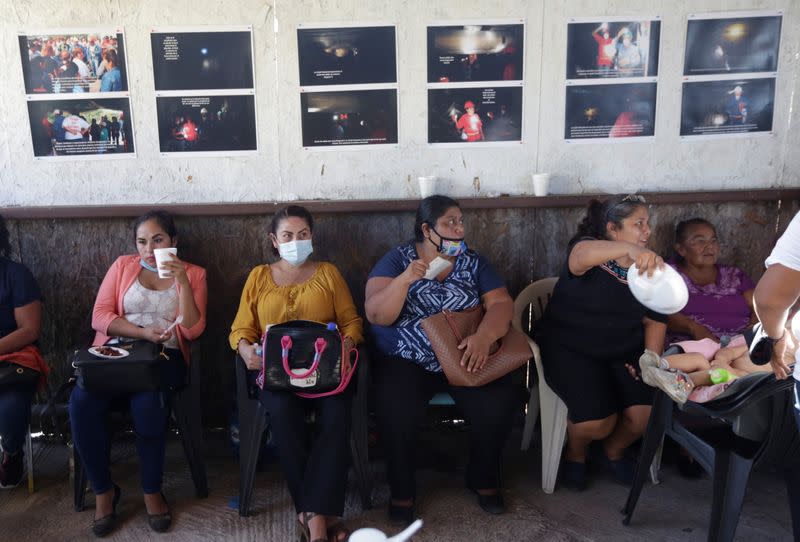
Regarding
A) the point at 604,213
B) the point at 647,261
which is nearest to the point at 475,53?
the point at 604,213

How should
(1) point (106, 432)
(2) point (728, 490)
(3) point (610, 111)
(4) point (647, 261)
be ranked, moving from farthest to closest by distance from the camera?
(3) point (610, 111) → (1) point (106, 432) → (4) point (647, 261) → (2) point (728, 490)

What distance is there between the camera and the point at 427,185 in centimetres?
313

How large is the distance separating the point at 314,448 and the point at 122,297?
48.9 inches

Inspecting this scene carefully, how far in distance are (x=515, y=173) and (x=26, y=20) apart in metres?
2.57

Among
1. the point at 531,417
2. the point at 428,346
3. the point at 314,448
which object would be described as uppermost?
the point at 428,346

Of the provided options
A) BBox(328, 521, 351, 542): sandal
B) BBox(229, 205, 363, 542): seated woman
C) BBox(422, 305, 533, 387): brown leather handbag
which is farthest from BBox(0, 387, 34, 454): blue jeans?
BBox(422, 305, 533, 387): brown leather handbag

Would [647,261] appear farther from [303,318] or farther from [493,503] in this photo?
[303,318]

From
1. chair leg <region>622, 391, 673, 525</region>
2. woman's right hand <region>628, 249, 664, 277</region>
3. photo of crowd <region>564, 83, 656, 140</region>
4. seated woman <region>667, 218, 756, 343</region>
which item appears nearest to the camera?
woman's right hand <region>628, 249, 664, 277</region>

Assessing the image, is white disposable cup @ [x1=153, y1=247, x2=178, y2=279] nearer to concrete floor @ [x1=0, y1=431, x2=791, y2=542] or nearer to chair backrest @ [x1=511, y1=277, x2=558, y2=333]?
concrete floor @ [x1=0, y1=431, x2=791, y2=542]

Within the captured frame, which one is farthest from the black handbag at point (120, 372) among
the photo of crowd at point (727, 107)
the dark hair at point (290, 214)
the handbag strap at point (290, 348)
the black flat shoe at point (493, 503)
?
the photo of crowd at point (727, 107)

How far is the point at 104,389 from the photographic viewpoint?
2.57 m

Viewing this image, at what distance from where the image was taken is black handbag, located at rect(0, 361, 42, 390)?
273 cm

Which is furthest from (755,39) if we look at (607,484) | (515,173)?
(607,484)

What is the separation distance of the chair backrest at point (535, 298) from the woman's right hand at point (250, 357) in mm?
1305
